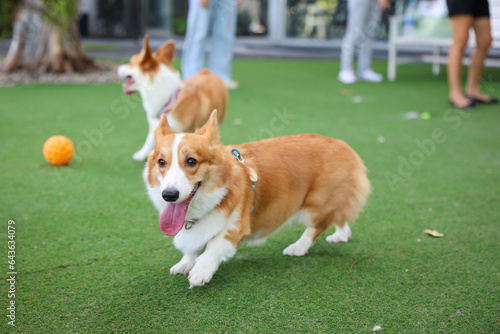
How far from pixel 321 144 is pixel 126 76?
→ 213cm

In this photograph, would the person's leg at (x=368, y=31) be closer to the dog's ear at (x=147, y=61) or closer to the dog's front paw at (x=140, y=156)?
the dog's ear at (x=147, y=61)

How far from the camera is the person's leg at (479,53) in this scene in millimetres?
5527

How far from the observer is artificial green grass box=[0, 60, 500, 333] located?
1908 millimetres

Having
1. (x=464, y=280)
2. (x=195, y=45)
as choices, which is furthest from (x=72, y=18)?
(x=464, y=280)

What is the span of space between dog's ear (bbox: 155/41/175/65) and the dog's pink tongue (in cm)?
229

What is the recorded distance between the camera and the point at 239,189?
204cm

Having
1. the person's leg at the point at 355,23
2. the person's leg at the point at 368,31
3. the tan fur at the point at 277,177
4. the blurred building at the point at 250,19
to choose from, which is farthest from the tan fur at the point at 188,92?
the blurred building at the point at 250,19

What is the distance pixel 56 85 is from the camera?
23.6ft

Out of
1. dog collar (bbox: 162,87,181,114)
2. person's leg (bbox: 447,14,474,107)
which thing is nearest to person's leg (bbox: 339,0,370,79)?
person's leg (bbox: 447,14,474,107)

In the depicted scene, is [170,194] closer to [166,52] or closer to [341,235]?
[341,235]

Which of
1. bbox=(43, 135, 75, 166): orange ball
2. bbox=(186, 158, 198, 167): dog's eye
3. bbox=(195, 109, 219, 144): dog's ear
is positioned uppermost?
bbox=(195, 109, 219, 144): dog's ear

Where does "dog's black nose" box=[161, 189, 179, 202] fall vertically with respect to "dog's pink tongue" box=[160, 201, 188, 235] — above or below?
above

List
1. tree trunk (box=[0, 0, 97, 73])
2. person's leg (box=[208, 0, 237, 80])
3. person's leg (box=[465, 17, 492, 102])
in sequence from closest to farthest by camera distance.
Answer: person's leg (box=[465, 17, 492, 102]) < person's leg (box=[208, 0, 237, 80]) < tree trunk (box=[0, 0, 97, 73])

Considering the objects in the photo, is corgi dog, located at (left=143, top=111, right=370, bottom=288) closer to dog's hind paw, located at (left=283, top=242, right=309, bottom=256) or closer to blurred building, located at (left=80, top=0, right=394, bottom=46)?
dog's hind paw, located at (left=283, top=242, right=309, bottom=256)
